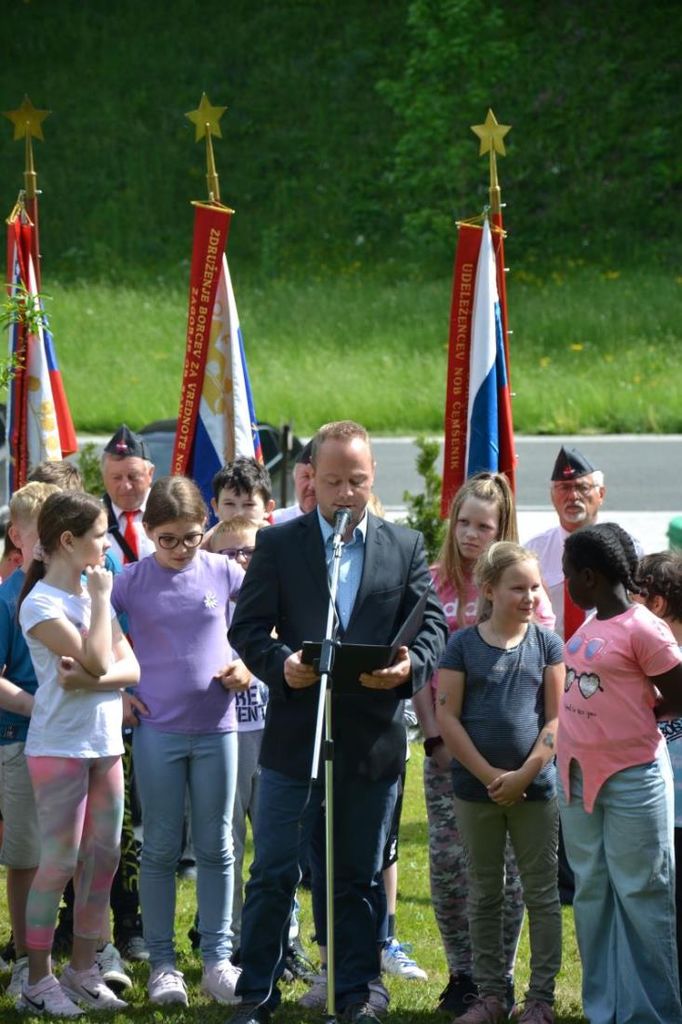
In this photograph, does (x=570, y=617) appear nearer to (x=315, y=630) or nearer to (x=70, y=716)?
(x=315, y=630)

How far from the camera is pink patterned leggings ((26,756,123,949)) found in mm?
5387

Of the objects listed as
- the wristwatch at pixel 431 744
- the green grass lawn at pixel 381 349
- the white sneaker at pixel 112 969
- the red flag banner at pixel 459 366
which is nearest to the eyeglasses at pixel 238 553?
the wristwatch at pixel 431 744

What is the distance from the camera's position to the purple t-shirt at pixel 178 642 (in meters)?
5.72

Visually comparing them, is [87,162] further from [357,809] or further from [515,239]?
[357,809]

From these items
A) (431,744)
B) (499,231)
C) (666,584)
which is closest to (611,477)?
(499,231)

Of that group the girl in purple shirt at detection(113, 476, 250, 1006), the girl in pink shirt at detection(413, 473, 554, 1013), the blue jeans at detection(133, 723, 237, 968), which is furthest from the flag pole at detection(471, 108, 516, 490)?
the blue jeans at detection(133, 723, 237, 968)

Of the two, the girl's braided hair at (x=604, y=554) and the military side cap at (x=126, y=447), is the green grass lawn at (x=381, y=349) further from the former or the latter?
the girl's braided hair at (x=604, y=554)

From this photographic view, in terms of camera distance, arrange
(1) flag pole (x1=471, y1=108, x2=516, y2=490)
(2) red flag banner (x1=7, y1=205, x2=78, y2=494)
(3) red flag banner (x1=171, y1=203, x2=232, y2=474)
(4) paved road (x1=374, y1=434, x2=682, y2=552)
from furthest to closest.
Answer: (4) paved road (x1=374, y1=434, x2=682, y2=552)
(3) red flag banner (x1=171, y1=203, x2=232, y2=474)
(2) red flag banner (x1=7, y1=205, x2=78, y2=494)
(1) flag pole (x1=471, y1=108, x2=516, y2=490)

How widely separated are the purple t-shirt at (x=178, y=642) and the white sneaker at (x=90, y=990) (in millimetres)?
915

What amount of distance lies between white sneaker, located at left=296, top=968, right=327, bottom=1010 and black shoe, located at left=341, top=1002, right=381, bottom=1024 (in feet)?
0.99

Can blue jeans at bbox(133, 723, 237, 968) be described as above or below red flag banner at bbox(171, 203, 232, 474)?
below

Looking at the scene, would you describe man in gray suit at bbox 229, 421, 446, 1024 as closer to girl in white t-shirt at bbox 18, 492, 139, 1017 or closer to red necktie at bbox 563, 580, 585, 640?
girl in white t-shirt at bbox 18, 492, 139, 1017

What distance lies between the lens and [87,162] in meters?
29.2

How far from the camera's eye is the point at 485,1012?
17.5 ft
